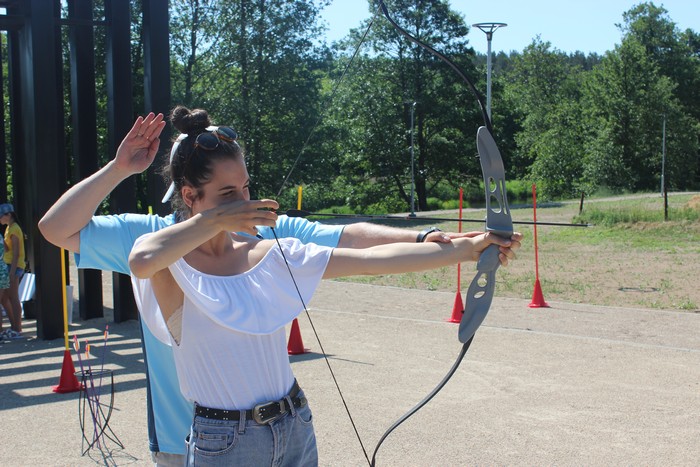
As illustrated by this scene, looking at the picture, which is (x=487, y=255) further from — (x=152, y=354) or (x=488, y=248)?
(x=152, y=354)

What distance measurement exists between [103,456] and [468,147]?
3413 cm

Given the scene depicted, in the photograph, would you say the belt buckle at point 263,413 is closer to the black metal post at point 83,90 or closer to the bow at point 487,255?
the bow at point 487,255

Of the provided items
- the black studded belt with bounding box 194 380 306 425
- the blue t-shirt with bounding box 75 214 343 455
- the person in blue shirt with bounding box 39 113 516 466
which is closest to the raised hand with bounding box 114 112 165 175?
the person in blue shirt with bounding box 39 113 516 466

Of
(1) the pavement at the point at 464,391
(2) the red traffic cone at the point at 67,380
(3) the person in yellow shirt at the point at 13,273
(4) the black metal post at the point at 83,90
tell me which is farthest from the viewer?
(4) the black metal post at the point at 83,90

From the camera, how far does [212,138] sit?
2004 millimetres

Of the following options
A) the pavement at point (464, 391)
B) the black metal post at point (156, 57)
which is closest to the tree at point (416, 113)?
the black metal post at point (156, 57)

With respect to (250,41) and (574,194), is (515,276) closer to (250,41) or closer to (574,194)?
(250,41)

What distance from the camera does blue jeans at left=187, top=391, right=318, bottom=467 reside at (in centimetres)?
187

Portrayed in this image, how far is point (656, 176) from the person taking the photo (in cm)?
4897

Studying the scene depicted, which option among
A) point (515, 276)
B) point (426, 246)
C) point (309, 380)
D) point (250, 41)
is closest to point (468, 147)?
point (250, 41)

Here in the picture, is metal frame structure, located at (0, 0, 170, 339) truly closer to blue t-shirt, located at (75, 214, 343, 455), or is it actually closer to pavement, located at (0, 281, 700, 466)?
pavement, located at (0, 281, 700, 466)

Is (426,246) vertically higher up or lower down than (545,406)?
higher up

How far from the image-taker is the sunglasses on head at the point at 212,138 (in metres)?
2.00

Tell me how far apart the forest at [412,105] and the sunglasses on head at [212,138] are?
920 centimetres
